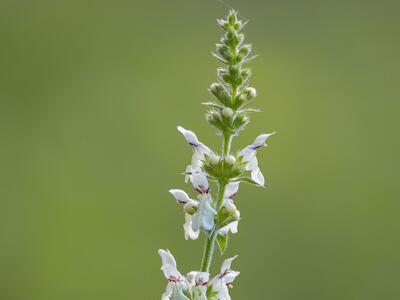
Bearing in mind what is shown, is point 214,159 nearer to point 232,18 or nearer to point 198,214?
point 198,214

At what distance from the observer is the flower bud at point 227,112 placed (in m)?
2.07

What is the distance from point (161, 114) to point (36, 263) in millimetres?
2866

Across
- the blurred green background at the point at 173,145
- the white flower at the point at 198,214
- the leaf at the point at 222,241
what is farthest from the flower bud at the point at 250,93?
the blurred green background at the point at 173,145

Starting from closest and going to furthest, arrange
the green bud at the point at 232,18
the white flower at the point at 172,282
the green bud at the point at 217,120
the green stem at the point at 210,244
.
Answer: the green stem at the point at 210,244
the white flower at the point at 172,282
the green bud at the point at 217,120
the green bud at the point at 232,18

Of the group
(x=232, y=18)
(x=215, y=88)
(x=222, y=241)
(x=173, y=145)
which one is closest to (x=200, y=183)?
(x=222, y=241)

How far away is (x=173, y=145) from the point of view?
31.2 feet

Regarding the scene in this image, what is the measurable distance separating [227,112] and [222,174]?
198 millimetres

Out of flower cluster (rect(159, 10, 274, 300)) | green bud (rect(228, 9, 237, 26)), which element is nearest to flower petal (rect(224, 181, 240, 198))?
flower cluster (rect(159, 10, 274, 300))

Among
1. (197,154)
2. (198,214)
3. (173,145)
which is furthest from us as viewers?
(173,145)

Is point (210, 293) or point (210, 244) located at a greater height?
point (210, 244)

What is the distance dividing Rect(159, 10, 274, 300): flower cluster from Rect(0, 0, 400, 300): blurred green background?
18.2 feet

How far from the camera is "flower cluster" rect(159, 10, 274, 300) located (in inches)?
80.7

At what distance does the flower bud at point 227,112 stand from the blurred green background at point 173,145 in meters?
5.73

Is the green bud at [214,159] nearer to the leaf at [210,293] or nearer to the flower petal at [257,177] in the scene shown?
the flower petal at [257,177]
